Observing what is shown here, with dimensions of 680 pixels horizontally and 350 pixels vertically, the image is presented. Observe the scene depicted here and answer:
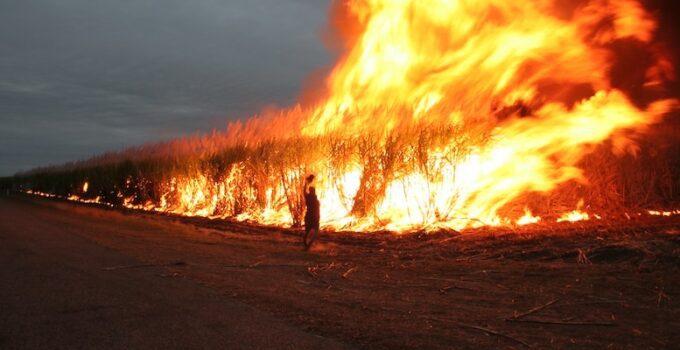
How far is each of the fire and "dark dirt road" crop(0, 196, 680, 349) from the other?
1.76 m

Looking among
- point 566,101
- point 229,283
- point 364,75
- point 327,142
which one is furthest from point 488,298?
point 364,75

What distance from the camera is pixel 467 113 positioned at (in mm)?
12797

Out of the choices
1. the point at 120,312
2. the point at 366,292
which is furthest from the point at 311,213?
the point at 120,312

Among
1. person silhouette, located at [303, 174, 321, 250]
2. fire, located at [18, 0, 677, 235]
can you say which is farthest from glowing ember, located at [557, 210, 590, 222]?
person silhouette, located at [303, 174, 321, 250]

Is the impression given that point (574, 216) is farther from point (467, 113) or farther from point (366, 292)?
point (366, 292)

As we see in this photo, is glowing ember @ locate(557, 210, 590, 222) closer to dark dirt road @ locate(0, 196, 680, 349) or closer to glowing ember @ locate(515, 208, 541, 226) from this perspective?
glowing ember @ locate(515, 208, 541, 226)

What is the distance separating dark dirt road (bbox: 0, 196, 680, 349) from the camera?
15.7 feet

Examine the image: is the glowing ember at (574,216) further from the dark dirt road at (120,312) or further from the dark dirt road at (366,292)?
the dark dirt road at (120,312)

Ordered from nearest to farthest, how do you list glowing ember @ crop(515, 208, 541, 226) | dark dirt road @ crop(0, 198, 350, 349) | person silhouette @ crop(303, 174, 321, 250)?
dark dirt road @ crop(0, 198, 350, 349), glowing ember @ crop(515, 208, 541, 226), person silhouette @ crop(303, 174, 321, 250)

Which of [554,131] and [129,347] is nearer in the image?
[129,347]

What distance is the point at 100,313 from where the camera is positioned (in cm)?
549

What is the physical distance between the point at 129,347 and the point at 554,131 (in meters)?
9.26

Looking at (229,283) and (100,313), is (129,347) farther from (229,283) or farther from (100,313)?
(229,283)

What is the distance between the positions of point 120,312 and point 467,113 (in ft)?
29.6
